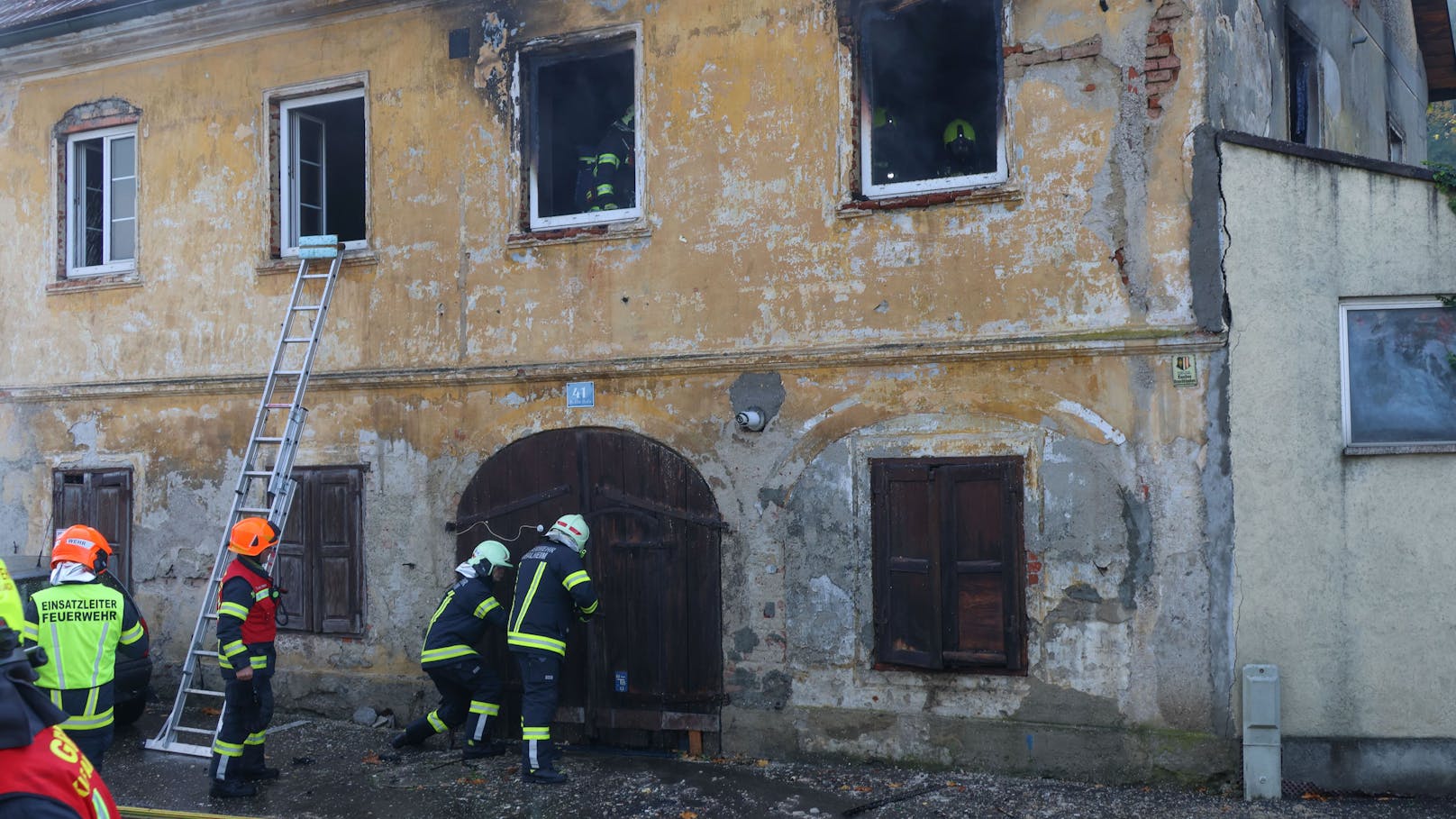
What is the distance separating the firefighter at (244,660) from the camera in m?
7.55

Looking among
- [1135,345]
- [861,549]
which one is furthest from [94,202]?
[1135,345]

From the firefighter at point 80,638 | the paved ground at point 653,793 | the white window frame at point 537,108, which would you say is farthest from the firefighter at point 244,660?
the white window frame at point 537,108

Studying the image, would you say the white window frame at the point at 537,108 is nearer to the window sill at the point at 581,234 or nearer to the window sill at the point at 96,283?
the window sill at the point at 581,234

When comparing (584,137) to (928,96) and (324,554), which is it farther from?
(324,554)

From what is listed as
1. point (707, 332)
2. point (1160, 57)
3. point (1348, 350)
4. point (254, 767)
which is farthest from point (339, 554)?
point (1348, 350)

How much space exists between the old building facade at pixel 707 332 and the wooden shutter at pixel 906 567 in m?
0.03

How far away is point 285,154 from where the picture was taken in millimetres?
10211

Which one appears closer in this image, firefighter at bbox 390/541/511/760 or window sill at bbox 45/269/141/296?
firefighter at bbox 390/541/511/760

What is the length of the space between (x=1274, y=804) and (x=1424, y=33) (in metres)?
10.6

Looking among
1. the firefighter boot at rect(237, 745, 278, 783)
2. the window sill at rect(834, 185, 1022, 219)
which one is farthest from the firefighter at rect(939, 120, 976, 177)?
the firefighter boot at rect(237, 745, 278, 783)

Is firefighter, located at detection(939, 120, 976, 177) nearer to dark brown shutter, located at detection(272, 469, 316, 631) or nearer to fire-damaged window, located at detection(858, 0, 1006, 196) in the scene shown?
fire-damaged window, located at detection(858, 0, 1006, 196)

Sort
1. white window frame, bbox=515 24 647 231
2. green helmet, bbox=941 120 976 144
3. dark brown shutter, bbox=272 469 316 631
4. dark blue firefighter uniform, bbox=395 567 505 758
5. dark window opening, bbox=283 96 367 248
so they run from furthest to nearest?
dark window opening, bbox=283 96 367 248 < dark brown shutter, bbox=272 469 316 631 < white window frame, bbox=515 24 647 231 < green helmet, bbox=941 120 976 144 < dark blue firefighter uniform, bbox=395 567 505 758

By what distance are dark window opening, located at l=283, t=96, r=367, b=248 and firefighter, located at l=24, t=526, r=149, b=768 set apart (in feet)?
13.9

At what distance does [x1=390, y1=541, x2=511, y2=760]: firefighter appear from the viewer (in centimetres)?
845
